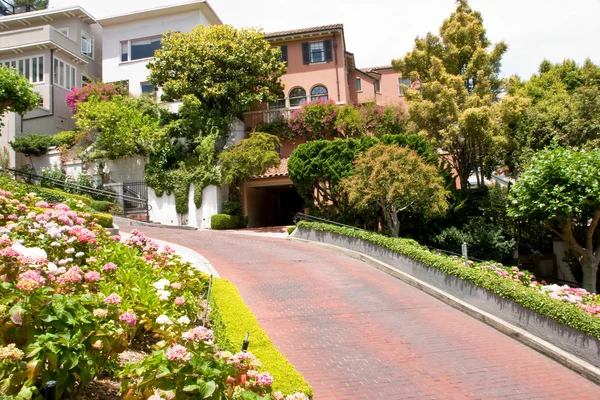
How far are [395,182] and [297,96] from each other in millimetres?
17181

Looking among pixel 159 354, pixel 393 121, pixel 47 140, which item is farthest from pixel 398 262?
pixel 47 140

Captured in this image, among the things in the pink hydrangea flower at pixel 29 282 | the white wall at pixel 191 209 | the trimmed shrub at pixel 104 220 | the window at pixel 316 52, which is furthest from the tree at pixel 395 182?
the window at pixel 316 52

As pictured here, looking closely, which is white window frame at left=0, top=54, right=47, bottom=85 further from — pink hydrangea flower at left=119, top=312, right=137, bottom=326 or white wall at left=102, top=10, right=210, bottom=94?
pink hydrangea flower at left=119, top=312, right=137, bottom=326

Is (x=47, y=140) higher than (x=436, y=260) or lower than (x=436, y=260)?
higher

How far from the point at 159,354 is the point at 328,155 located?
1811cm

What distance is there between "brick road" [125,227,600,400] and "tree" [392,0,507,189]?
996 cm

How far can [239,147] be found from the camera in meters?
25.4

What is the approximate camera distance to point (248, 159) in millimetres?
24734

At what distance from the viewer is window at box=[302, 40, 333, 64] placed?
31703mm

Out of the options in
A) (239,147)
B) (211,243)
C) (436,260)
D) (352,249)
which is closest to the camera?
(436,260)

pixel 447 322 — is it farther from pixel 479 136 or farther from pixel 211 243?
pixel 479 136

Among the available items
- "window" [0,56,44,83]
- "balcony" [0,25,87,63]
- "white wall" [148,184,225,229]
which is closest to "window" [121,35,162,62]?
"balcony" [0,25,87,63]

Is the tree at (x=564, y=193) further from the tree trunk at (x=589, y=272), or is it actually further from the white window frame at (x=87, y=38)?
the white window frame at (x=87, y=38)

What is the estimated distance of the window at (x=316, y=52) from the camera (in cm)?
3170
